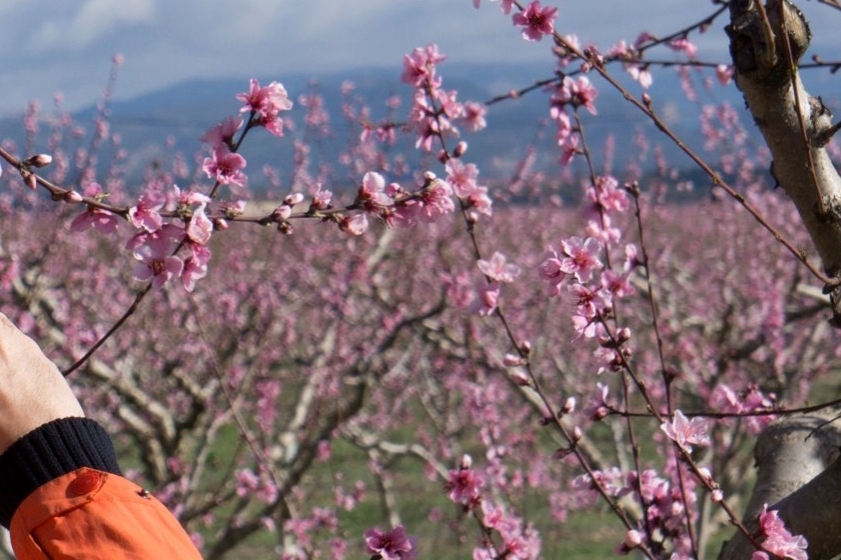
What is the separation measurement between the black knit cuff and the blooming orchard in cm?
36

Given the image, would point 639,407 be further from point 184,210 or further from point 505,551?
point 184,210

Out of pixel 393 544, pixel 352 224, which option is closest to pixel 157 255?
pixel 352 224

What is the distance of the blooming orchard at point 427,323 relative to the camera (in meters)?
1.74

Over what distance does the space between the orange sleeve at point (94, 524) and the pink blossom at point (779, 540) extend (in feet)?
2.95

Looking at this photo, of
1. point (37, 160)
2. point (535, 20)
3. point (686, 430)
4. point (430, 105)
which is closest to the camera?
point (37, 160)

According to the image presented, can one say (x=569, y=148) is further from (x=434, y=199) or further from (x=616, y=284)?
(x=434, y=199)

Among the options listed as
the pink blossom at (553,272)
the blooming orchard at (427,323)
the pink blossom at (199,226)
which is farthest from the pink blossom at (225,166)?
the pink blossom at (553,272)

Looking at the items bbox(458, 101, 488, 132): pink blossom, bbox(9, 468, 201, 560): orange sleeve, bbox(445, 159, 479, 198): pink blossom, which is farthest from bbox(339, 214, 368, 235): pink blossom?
bbox(458, 101, 488, 132): pink blossom

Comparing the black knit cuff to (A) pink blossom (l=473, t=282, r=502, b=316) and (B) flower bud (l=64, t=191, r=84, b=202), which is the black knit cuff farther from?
(A) pink blossom (l=473, t=282, r=502, b=316)

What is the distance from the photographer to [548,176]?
38.1 feet

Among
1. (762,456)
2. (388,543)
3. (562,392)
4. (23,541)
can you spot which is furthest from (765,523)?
(562,392)

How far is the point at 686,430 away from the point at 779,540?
0.74ft

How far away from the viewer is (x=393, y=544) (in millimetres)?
1728

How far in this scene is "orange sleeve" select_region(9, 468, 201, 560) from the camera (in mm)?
1075
